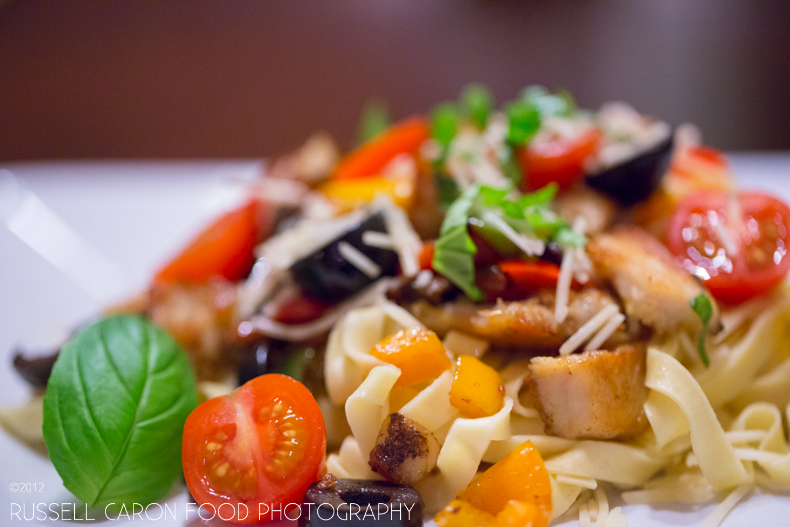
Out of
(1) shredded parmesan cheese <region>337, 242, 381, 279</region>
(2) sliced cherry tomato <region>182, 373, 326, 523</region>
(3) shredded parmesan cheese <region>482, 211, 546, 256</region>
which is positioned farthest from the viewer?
(1) shredded parmesan cheese <region>337, 242, 381, 279</region>

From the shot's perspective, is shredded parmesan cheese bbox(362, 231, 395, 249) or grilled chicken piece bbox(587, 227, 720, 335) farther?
shredded parmesan cheese bbox(362, 231, 395, 249)

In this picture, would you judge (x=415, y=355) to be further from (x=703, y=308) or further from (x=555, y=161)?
(x=555, y=161)

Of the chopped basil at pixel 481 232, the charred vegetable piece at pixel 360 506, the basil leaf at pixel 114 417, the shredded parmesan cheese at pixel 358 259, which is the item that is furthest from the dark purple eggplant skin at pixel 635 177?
the basil leaf at pixel 114 417

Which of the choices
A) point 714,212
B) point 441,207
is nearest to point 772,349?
point 714,212

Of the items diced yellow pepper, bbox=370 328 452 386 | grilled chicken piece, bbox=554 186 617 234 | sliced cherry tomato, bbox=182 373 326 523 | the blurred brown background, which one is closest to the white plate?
sliced cherry tomato, bbox=182 373 326 523

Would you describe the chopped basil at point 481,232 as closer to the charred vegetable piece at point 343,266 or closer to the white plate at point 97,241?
the charred vegetable piece at point 343,266

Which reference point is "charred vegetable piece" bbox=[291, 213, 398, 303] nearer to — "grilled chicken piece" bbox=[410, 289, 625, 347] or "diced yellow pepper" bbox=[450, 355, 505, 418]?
"grilled chicken piece" bbox=[410, 289, 625, 347]

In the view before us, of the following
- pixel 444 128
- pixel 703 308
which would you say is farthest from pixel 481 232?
pixel 444 128
